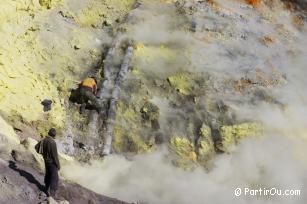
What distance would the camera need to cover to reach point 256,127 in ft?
37.5

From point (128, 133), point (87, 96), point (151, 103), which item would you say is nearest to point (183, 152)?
point (128, 133)

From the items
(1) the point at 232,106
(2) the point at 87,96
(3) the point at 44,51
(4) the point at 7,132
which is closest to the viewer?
(4) the point at 7,132

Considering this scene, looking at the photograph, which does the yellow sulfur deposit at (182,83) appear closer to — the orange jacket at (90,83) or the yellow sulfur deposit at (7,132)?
the orange jacket at (90,83)

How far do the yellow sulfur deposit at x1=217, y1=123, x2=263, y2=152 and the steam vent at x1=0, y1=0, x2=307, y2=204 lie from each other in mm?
23

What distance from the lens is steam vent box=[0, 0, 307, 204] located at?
9.86 meters

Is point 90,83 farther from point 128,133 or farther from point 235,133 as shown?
point 235,133

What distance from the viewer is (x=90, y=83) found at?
1127 cm

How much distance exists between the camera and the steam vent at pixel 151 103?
9.86m

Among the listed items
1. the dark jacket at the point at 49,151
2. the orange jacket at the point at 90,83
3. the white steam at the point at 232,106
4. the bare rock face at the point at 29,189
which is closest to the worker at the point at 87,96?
the orange jacket at the point at 90,83

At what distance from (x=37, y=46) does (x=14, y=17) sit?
89cm

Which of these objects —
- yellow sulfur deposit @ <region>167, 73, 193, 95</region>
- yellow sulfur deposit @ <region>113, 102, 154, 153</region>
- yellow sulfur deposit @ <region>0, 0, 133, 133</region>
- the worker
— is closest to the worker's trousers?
yellow sulfur deposit @ <region>0, 0, 133, 133</region>

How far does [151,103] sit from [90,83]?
134cm

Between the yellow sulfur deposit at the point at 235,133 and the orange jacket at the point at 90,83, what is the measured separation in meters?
2.78

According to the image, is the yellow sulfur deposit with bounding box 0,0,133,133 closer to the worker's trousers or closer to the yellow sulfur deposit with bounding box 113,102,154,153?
the yellow sulfur deposit with bounding box 113,102,154,153
